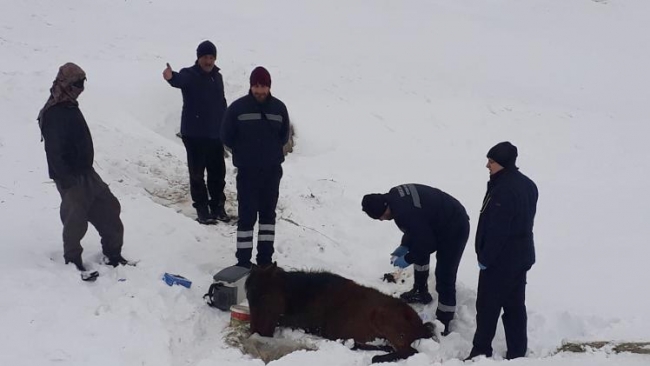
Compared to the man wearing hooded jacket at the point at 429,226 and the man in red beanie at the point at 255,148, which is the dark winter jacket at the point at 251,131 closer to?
the man in red beanie at the point at 255,148

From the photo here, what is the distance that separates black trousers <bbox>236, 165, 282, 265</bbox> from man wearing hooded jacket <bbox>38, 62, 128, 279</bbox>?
4.18 ft

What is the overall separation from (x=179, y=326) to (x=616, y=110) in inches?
595

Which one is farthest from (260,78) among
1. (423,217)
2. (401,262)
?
(401,262)

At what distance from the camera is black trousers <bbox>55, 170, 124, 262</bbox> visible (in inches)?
213

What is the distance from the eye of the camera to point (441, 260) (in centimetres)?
570

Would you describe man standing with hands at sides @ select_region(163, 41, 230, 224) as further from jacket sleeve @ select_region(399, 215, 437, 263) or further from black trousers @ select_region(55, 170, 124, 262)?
jacket sleeve @ select_region(399, 215, 437, 263)

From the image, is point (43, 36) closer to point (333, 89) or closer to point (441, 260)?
point (333, 89)

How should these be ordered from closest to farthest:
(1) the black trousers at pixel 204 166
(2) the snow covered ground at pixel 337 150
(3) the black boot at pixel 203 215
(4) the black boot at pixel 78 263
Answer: (2) the snow covered ground at pixel 337 150
(4) the black boot at pixel 78 263
(1) the black trousers at pixel 204 166
(3) the black boot at pixel 203 215

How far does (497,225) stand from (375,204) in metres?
1.12

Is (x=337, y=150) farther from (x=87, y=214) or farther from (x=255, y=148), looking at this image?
(x=87, y=214)

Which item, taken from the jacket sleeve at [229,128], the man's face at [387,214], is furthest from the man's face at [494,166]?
the jacket sleeve at [229,128]

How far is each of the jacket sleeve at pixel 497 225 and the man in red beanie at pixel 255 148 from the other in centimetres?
238

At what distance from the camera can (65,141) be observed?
5.25 m

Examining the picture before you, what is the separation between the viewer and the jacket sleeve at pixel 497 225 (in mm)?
4773
